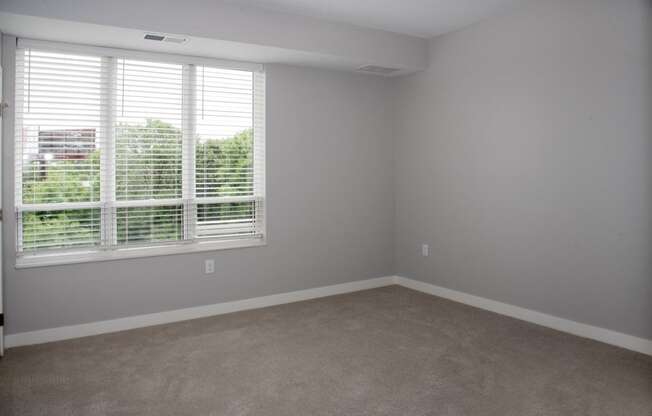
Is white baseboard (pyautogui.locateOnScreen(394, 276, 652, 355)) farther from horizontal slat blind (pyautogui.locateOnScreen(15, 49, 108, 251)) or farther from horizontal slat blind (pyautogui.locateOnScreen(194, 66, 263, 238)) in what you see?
horizontal slat blind (pyautogui.locateOnScreen(15, 49, 108, 251))

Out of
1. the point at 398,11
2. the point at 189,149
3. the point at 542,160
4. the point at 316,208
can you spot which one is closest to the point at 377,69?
the point at 398,11

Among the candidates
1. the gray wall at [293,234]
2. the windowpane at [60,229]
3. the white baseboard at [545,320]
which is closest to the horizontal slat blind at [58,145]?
the windowpane at [60,229]

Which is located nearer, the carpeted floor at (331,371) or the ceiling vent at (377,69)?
the carpeted floor at (331,371)

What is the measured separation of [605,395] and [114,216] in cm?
367

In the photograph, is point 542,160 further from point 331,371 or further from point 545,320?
point 331,371

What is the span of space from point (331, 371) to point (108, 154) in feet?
8.12

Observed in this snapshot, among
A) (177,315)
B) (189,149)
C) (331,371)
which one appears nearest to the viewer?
(331,371)

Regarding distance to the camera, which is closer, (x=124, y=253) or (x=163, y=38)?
(x=163, y=38)

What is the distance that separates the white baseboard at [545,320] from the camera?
3.35m

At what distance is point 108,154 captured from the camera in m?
3.88

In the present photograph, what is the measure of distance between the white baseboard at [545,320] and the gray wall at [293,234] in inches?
28.6

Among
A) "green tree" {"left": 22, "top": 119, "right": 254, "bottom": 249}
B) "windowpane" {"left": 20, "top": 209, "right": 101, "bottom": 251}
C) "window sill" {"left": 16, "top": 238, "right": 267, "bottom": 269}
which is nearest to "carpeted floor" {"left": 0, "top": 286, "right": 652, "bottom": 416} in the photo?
"window sill" {"left": 16, "top": 238, "right": 267, "bottom": 269}

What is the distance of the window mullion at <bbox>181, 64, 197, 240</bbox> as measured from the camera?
13.7 ft

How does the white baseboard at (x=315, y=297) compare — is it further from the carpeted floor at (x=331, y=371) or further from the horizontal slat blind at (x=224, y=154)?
the horizontal slat blind at (x=224, y=154)
